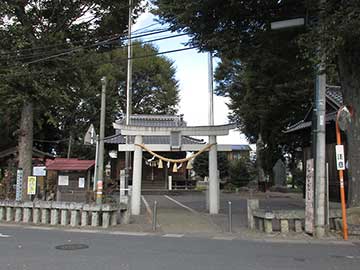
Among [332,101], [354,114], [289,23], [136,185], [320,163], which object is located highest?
[289,23]

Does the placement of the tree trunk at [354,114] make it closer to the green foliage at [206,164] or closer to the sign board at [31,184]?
the sign board at [31,184]

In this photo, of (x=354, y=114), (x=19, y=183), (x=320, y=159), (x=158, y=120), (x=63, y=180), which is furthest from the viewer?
(x=158, y=120)

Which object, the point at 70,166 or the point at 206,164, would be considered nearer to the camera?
the point at 70,166

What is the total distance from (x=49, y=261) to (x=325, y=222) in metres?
7.97

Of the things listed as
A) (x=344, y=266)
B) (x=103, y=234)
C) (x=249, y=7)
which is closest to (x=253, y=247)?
(x=344, y=266)

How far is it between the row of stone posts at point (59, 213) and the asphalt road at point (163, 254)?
223 centimetres

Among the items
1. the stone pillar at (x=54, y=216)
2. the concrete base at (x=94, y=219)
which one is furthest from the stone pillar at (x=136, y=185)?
the stone pillar at (x=54, y=216)

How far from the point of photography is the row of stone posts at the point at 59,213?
574 inches

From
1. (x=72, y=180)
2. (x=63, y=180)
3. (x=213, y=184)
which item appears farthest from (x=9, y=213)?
(x=213, y=184)

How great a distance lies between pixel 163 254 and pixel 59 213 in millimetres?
7383

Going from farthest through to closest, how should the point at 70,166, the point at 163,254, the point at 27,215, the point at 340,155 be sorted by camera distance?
1. the point at 70,166
2. the point at 27,215
3. the point at 340,155
4. the point at 163,254

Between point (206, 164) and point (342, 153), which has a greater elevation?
point (206, 164)

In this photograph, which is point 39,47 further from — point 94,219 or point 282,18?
point 282,18

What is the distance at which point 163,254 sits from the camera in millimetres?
9242
